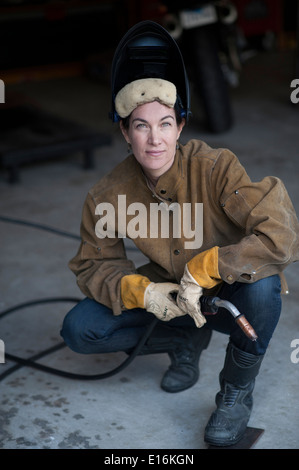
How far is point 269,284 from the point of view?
1687 millimetres

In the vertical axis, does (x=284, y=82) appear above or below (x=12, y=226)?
above

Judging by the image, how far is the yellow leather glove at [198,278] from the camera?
1686 mm

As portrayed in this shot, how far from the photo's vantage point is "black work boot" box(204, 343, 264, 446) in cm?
173

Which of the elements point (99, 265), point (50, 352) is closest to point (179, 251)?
point (99, 265)

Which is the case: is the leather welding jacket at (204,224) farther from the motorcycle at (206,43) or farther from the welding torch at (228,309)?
the motorcycle at (206,43)

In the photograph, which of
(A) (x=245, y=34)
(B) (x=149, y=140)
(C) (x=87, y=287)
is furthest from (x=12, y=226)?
(A) (x=245, y=34)

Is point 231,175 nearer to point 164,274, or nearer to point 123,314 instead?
point 164,274

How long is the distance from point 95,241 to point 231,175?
45cm

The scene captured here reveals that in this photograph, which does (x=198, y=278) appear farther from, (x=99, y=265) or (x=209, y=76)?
(x=209, y=76)

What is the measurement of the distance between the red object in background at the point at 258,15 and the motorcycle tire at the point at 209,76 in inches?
100

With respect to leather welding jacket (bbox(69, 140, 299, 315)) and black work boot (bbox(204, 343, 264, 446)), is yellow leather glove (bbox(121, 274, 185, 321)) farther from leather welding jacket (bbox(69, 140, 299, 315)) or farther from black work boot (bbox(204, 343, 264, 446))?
black work boot (bbox(204, 343, 264, 446))

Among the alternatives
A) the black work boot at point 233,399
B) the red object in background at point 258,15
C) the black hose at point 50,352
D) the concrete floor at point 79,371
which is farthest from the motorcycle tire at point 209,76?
the black work boot at point 233,399


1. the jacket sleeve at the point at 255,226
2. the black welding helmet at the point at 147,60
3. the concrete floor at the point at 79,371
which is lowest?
the concrete floor at the point at 79,371

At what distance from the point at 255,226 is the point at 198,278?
0.19 meters
